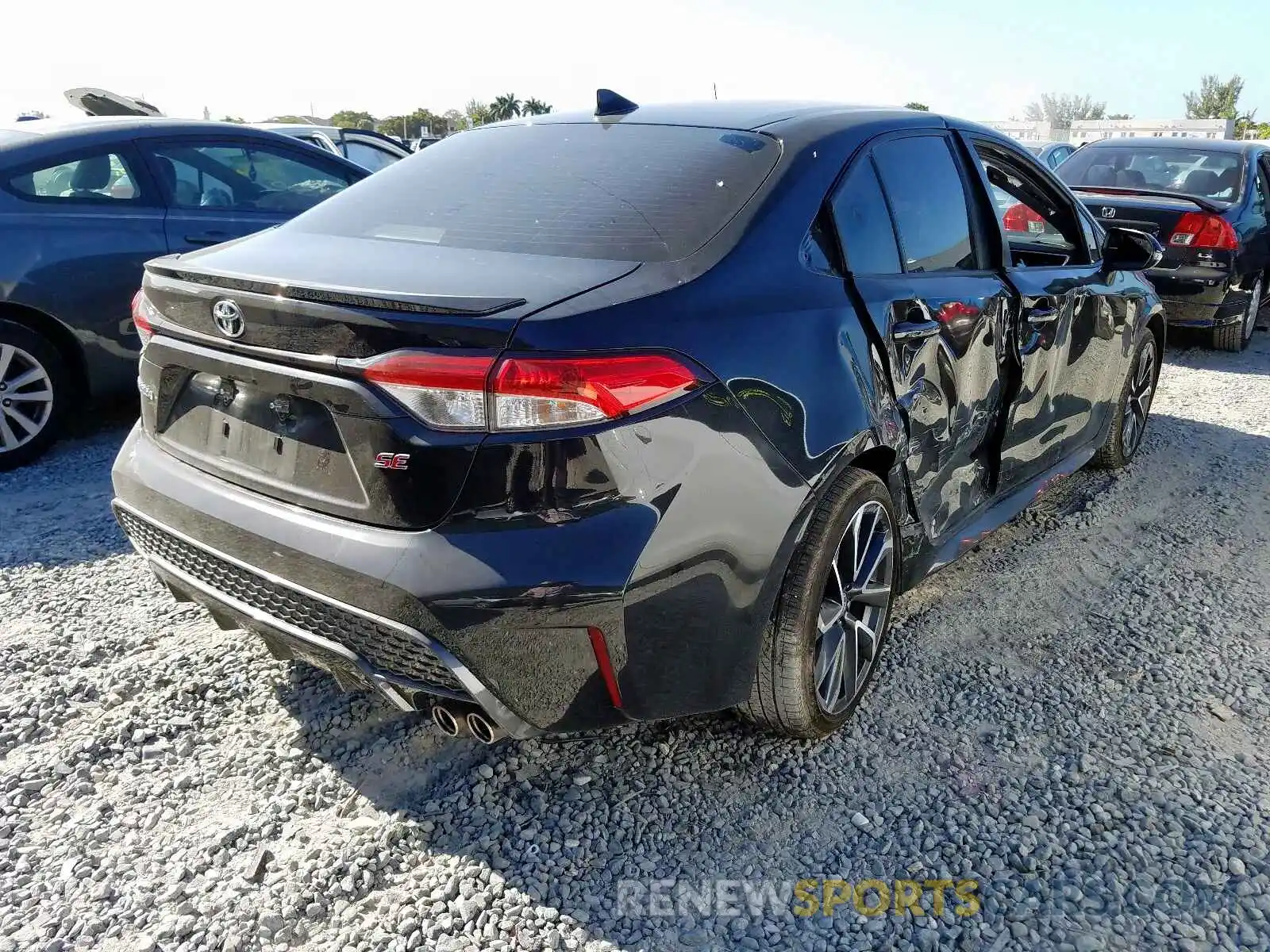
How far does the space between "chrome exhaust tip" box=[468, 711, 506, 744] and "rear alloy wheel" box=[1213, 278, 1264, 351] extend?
304 inches

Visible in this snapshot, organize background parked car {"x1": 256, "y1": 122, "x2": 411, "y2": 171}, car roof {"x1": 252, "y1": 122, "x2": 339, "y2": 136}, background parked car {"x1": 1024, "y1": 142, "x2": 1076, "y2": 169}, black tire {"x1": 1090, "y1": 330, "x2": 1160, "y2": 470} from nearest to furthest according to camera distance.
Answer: black tire {"x1": 1090, "y1": 330, "x2": 1160, "y2": 470}
car roof {"x1": 252, "y1": 122, "x2": 339, "y2": 136}
background parked car {"x1": 256, "y1": 122, "x2": 411, "y2": 171}
background parked car {"x1": 1024, "y1": 142, "x2": 1076, "y2": 169}

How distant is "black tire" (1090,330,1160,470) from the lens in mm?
4645

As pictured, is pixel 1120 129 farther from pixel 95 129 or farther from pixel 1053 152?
pixel 95 129

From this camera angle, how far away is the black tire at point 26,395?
14.7ft

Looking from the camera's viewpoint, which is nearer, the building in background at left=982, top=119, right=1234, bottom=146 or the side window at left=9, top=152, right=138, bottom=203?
the side window at left=9, top=152, right=138, bottom=203

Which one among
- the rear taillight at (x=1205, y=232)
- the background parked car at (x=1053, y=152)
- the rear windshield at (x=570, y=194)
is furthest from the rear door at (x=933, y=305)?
the background parked car at (x=1053, y=152)

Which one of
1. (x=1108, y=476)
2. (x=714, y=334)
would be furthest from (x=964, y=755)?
(x=1108, y=476)

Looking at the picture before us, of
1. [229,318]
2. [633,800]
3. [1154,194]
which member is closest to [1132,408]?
[633,800]

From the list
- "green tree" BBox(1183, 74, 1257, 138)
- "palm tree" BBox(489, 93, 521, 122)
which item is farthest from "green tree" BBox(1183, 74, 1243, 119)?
"palm tree" BBox(489, 93, 521, 122)

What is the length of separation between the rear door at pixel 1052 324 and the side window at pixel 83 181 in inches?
157

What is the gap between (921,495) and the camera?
287 cm

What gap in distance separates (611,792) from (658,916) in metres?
0.41

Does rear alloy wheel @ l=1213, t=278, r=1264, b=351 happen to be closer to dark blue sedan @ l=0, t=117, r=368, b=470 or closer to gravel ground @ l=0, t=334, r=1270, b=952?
gravel ground @ l=0, t=334, r=1270, b=952

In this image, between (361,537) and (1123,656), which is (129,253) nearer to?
(361,537)
